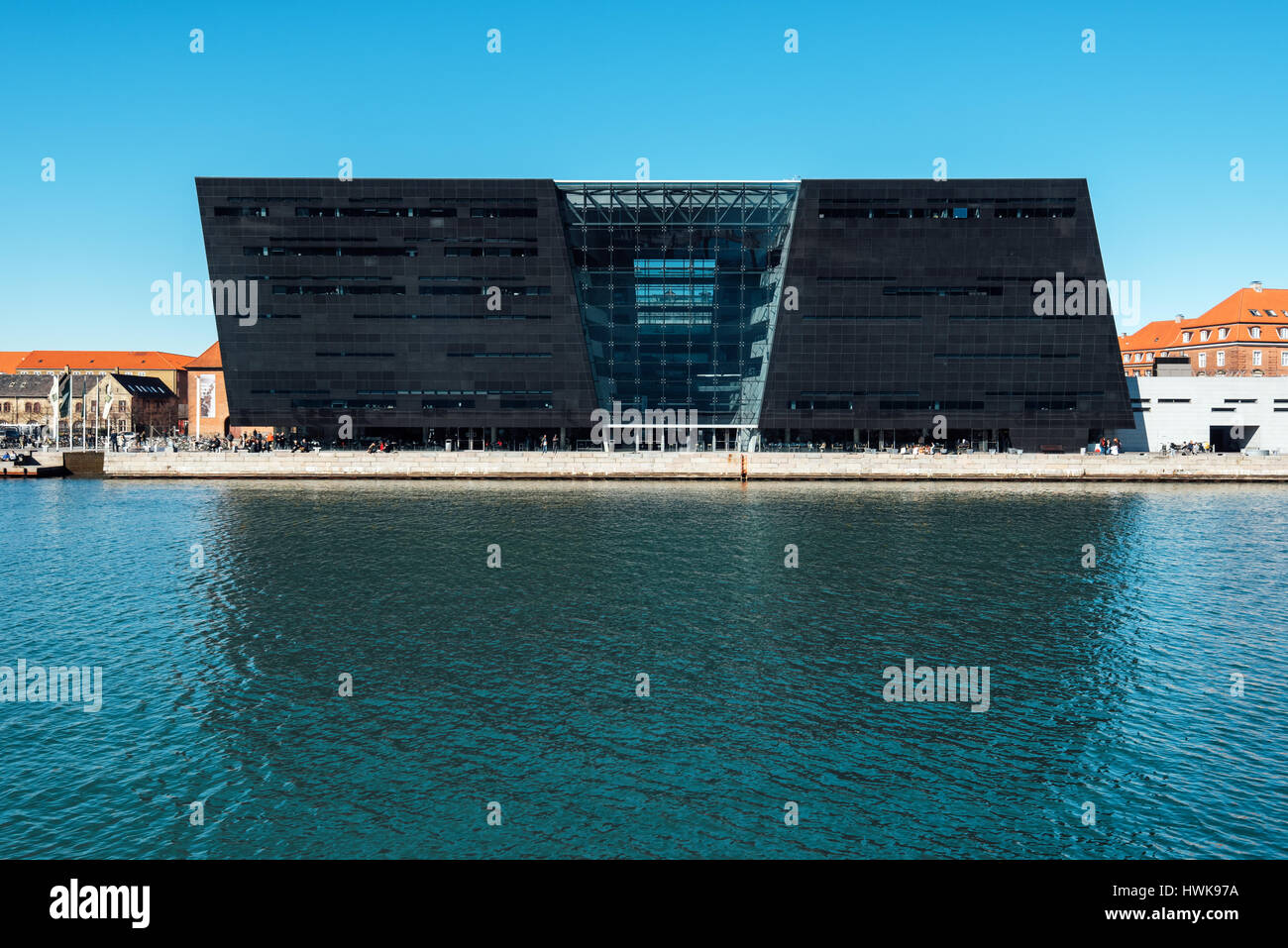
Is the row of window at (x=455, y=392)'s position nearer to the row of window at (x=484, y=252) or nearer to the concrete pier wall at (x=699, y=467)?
the concrete pier wall at (x=699, y=467)

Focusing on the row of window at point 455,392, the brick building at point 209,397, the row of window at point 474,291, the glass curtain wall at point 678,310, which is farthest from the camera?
the brick building at point 209,397

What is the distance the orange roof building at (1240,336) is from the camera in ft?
415

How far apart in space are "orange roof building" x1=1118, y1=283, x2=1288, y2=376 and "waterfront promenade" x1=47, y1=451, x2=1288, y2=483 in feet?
151

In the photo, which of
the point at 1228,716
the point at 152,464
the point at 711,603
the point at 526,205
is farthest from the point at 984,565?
the point at 152,464

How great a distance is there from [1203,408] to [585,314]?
81500mm

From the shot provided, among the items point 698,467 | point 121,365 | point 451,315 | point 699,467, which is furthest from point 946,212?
point 121,365

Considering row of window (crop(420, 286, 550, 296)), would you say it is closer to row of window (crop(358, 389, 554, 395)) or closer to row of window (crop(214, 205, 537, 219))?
row of window (crop(214, 205, 537, 219))

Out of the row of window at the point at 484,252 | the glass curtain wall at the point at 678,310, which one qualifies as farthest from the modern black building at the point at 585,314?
the glass curtain wall at the point at 678,310

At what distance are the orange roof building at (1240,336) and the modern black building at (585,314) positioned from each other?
148 feet

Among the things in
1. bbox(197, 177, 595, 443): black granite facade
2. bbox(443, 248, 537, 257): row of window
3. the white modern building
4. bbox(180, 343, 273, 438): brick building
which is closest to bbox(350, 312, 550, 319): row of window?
bbox(197, 177, 595, 443): black granite facade

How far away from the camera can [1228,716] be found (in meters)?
21.3
